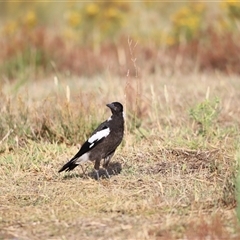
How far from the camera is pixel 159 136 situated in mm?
6715

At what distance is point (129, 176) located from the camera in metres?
5.52

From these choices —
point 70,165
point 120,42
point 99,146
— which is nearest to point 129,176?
point 99,146

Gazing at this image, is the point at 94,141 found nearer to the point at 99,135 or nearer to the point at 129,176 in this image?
the point at 99,135

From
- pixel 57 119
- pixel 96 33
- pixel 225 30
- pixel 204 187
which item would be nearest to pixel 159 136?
pixel 57 119

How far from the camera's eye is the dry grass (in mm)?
4473

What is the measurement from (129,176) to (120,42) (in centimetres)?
699

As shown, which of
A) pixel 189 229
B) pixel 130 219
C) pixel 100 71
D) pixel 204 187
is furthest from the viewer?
pixel 100 71

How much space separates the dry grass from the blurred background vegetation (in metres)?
2.52

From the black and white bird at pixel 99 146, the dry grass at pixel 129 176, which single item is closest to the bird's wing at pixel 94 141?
the black and white bird at pixel 99 146

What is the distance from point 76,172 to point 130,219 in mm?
1374

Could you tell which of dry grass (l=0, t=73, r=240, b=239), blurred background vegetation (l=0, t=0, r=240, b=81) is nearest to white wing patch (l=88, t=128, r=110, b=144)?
dry grass (l=0, t=73, r=240, b=239)

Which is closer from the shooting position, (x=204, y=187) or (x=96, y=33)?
(x=204, y=187)

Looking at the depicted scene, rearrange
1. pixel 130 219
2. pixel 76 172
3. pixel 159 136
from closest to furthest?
pixel 130 219
pixel 76 172
pixel 159 136

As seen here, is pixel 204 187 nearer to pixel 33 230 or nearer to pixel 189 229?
pixel 189 229
